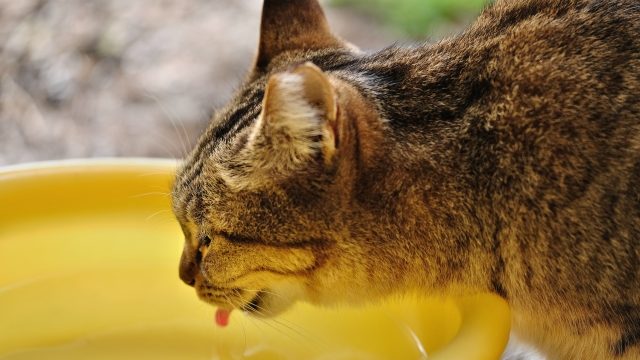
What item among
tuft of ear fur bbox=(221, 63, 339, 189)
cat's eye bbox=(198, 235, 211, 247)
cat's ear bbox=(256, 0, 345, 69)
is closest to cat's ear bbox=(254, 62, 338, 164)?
tuft of ear fur bbox=(221, 63, 339, 189)

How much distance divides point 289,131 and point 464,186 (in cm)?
31

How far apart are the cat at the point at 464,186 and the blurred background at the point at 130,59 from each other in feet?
4.05

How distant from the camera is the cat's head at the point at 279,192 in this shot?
129 centimetres

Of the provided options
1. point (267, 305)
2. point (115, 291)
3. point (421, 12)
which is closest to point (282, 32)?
point (267, 305)

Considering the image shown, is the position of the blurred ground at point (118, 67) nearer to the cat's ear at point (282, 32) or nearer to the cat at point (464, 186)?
the cat's ear at point (282, 32)

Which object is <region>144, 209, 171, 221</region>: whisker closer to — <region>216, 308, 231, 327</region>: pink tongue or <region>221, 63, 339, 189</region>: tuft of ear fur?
<region>216, 308, 231, 327</region>: pink tongue

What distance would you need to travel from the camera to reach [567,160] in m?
1.38

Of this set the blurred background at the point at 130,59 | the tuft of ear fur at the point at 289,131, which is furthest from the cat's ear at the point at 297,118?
the blurred background at the point at 130,59

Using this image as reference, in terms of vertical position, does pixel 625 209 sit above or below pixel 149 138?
above

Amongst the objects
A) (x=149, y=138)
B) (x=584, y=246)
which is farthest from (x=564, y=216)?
(x=149, y=138)

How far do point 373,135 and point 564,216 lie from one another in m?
0.32

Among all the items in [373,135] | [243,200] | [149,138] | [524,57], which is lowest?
[149,138]

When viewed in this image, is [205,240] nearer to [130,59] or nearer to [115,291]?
[115,291]

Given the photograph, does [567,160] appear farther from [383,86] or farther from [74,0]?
[74,0]
